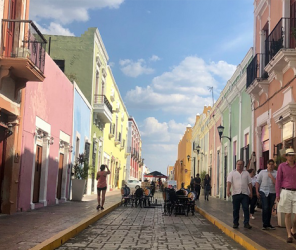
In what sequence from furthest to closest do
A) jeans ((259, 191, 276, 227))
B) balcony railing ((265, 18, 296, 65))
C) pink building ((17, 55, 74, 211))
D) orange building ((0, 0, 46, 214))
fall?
pink building ((17, 55, 74, 211)) → balcony railing ((265, 18, 296, 65)) → orange building ((0, 0, 46, 214)) → jeans ((259, 191, 276, 227))

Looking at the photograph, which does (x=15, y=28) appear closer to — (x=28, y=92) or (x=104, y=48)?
(x=28, y=92)

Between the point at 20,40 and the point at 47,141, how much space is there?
4.75 meters

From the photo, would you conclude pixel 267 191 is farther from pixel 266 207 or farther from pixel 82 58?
pixel 82 58

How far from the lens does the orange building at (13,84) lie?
37.5 ft

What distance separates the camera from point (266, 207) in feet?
34.2

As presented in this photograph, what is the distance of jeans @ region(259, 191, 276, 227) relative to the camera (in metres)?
10.3

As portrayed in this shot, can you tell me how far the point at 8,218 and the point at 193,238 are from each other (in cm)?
457

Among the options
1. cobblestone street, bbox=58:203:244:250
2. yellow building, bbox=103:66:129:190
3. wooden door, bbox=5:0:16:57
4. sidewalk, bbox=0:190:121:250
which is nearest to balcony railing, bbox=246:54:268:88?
cobblestone street, bbox=58:203:244:250

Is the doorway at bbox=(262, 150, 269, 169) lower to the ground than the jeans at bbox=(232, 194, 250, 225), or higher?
higher

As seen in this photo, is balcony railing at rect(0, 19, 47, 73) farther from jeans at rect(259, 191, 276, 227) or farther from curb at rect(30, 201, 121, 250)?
jeans at rect(259, 191, 276, 227)

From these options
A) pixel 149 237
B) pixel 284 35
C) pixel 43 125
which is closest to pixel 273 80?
pixel 284 35

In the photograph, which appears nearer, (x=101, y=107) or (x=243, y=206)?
(x=243, y=206)

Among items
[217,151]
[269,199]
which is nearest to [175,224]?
[269,199]

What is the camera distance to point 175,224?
481 inches
